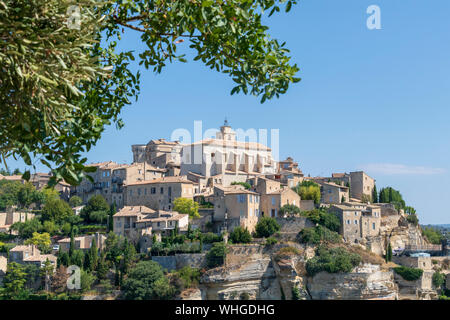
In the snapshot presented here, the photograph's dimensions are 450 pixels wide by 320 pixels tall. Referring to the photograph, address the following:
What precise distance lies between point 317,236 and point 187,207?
10.6 m

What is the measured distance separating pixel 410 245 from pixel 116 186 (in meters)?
26.3

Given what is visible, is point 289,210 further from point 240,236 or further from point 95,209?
point 95,209

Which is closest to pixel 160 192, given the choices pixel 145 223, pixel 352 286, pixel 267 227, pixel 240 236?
pixel 145 223

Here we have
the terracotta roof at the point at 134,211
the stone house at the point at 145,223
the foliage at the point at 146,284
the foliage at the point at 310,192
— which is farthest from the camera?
the foliage at the point at 310,192

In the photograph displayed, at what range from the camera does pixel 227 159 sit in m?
57.4

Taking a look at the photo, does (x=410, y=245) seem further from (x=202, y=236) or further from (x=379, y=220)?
(x=202, y=236)

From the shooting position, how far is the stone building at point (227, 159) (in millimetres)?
55422

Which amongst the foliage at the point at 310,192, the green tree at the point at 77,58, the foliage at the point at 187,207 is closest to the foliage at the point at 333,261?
the foliage at the point at 310,192

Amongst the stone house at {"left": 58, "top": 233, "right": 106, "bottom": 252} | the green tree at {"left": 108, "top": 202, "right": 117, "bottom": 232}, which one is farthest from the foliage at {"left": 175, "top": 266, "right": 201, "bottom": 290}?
the green tree at {"left": 108, "top": 202, "right": 117, "bottom": 232}

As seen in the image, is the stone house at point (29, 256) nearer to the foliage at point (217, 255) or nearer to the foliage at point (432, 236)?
the foliage at point (217, 255)

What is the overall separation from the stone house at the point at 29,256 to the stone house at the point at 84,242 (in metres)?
1.13

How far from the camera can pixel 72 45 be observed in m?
5.51

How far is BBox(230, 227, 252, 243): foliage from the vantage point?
4247 centimetres
